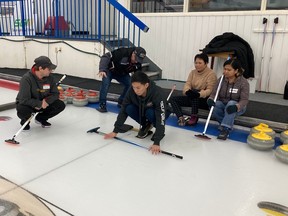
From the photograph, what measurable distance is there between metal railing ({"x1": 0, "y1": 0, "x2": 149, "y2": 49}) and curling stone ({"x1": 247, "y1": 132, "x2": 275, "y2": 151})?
3.69 meters

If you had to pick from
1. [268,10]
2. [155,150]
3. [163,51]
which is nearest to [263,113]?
[155,150]

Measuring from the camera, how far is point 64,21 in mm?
6586

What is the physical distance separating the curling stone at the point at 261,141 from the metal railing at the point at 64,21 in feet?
12.1

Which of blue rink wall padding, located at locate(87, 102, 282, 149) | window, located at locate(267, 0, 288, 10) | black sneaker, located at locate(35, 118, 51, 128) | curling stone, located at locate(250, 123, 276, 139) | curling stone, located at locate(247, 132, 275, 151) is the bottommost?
blue rink wall padding, located at locate(87, 102, 282, 149)

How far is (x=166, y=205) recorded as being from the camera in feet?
6.40

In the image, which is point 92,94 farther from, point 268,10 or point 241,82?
point 268,10

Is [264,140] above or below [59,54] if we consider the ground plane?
below

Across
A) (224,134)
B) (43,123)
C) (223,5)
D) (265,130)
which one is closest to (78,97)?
(43,123)

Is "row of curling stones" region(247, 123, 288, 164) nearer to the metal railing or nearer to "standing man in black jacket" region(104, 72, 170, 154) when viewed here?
"standing man in black jacket" region(104, 72, 170, 154)

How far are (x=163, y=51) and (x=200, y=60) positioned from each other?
2.61 metres

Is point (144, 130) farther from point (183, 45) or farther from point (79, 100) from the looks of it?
point (183, 45)

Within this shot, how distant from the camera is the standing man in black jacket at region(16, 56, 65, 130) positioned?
10.00ft

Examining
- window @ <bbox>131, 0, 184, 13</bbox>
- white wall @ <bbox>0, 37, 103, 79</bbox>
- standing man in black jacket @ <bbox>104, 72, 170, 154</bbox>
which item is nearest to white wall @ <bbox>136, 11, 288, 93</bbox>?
window @ <bbox>131, 0, 184, 13</bbox>

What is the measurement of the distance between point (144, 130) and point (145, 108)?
35 cm
